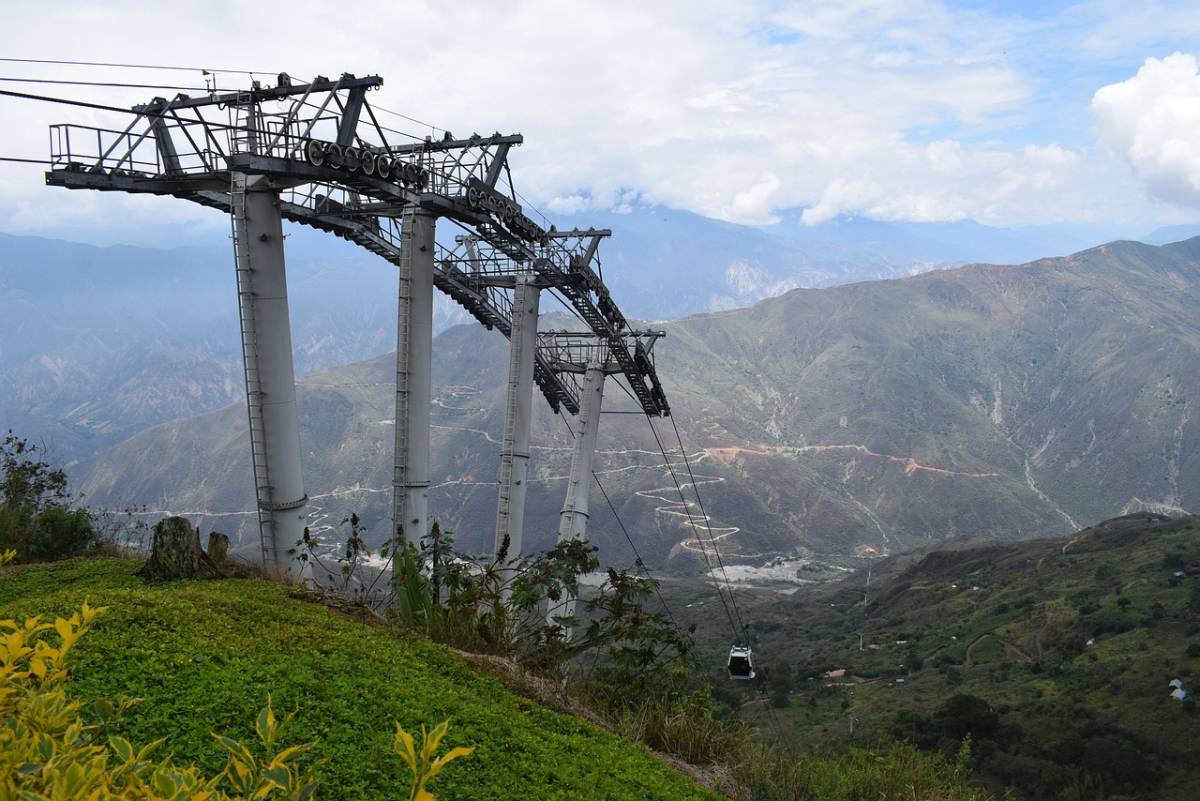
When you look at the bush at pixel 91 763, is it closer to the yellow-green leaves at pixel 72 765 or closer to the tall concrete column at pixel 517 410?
→ the yellow-green leaves at pixel 72 765

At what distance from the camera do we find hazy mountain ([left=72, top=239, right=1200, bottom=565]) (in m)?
132

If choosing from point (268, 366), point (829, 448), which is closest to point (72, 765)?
point (268, 366)

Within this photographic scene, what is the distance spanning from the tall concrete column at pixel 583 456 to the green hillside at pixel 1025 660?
27.0ft

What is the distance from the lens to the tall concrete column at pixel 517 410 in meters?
20.4

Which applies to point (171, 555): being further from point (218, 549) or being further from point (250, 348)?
point (250, 348)

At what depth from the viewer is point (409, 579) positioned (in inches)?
351

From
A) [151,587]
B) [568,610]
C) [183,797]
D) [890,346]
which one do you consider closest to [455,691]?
[151,587]

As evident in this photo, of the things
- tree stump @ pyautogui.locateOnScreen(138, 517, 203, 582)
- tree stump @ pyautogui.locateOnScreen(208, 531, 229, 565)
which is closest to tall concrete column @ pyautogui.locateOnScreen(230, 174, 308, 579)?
tree stump @ pyautogui.locateOnScreen(208, 531, 229, 565)

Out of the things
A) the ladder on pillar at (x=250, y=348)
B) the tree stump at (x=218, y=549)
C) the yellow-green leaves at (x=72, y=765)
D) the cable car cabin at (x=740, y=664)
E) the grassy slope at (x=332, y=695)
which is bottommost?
the cable car cabin at (x=740, y=664)

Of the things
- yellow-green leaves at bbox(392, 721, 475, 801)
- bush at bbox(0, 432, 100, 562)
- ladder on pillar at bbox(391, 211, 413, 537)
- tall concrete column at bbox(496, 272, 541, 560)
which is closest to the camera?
yellow-green leaves at bbox(392, 721, 475, 801)

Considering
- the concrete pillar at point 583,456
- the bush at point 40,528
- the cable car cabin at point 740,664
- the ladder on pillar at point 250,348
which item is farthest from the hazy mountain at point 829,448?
the ladder on pillar at point 250,348

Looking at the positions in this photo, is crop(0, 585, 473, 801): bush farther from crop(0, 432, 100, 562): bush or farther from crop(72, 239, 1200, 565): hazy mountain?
crop(72, 239, 1200, 565): hazy mountain

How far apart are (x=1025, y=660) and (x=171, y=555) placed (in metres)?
46.9

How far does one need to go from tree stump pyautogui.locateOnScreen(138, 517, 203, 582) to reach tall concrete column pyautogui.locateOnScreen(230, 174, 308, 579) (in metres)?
3.55
